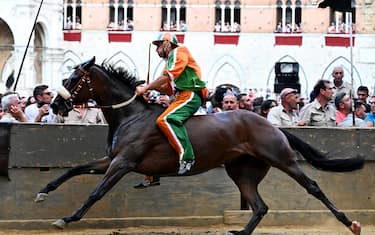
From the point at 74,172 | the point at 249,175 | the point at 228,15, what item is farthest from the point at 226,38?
the point at 74,172

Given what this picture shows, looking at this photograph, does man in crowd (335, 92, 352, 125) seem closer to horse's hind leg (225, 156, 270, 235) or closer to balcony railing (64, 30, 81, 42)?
horse's hind leg (225, 156, 270, 235)

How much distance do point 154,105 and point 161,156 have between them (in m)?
0.69

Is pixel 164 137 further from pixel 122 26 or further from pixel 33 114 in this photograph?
pixel 122 26

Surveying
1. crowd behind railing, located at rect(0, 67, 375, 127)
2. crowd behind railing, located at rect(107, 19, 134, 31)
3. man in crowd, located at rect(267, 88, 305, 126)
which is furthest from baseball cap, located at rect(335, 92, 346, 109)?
crowd behind railing, located at rect(107, 19, 134, 31)

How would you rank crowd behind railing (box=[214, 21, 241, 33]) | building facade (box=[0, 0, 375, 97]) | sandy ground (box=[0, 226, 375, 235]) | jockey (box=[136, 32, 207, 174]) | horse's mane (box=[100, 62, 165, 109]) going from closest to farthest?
jockey (box=[136, 32, 207, 174]) → horse's mane (box=[100, 62, 165, 109]) → sandy ground (box=[0, 226, 375, 235]) → building facade (box=[0, 0, 375, 97]) → crowd behind railing (box=[214, 21, 241, 33])

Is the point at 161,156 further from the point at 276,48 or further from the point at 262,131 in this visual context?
the point at 276,48

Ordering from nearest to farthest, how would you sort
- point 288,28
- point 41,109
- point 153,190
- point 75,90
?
point 75,90, point 153,190, point 41,109, point 288,28

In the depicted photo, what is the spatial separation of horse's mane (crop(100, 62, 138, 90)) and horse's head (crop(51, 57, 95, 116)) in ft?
0.68

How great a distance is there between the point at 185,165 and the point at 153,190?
1651 millimetres

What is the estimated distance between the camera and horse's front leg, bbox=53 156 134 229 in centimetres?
781

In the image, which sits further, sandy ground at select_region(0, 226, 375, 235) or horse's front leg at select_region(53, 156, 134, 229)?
sandy ground at select_region(0, 226, 375, 235)

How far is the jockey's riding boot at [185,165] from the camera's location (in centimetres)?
827

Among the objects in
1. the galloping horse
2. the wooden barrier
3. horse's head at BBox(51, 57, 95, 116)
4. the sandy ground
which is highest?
horse's head at BBox(51, 57, 95, 116)

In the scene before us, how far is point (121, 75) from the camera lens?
8.69 metres
